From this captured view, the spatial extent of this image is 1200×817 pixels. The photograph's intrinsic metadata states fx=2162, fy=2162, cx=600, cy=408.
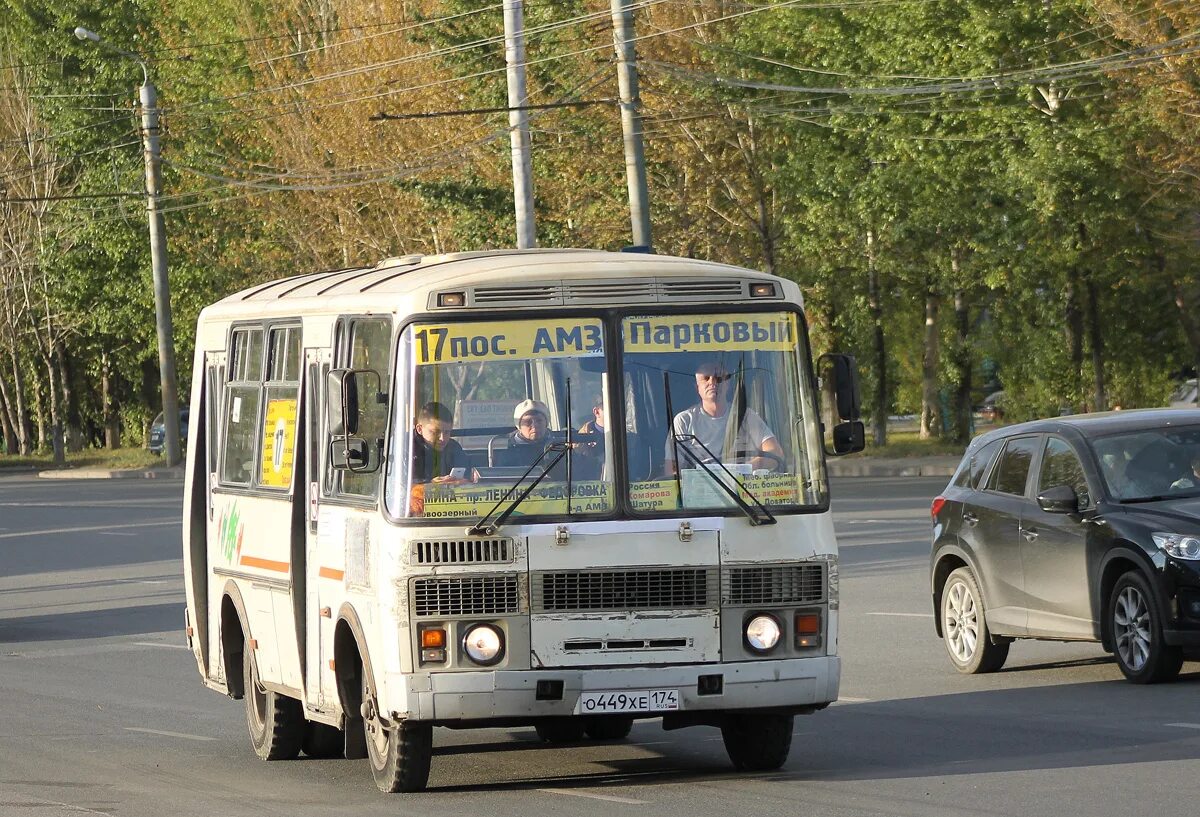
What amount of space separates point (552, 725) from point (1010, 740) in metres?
2.44

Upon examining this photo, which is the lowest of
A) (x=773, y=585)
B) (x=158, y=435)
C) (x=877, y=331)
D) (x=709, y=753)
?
(x=158, y=435)

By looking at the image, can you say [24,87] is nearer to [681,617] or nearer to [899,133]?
[899,133]

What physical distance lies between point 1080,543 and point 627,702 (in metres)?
4.51

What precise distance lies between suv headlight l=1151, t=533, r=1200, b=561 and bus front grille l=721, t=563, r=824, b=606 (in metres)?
3.40

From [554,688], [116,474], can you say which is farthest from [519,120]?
[116,474]

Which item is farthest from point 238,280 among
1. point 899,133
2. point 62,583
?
point 62,583

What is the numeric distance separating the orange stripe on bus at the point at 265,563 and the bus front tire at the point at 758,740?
92.6 inches

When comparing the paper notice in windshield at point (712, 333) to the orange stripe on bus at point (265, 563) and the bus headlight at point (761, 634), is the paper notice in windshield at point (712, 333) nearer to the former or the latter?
the bus headlight at point (761, 634)

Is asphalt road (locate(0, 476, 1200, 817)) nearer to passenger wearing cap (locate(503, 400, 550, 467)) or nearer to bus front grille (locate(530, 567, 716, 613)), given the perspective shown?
bus front grille (locate(530, 567, 716, 613))

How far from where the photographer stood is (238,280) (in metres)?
65.4

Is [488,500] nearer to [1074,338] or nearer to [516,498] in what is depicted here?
[516,498]

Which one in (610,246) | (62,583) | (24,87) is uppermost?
(24,87)

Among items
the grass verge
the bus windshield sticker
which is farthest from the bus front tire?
the grass verge

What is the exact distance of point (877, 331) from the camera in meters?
48.3
